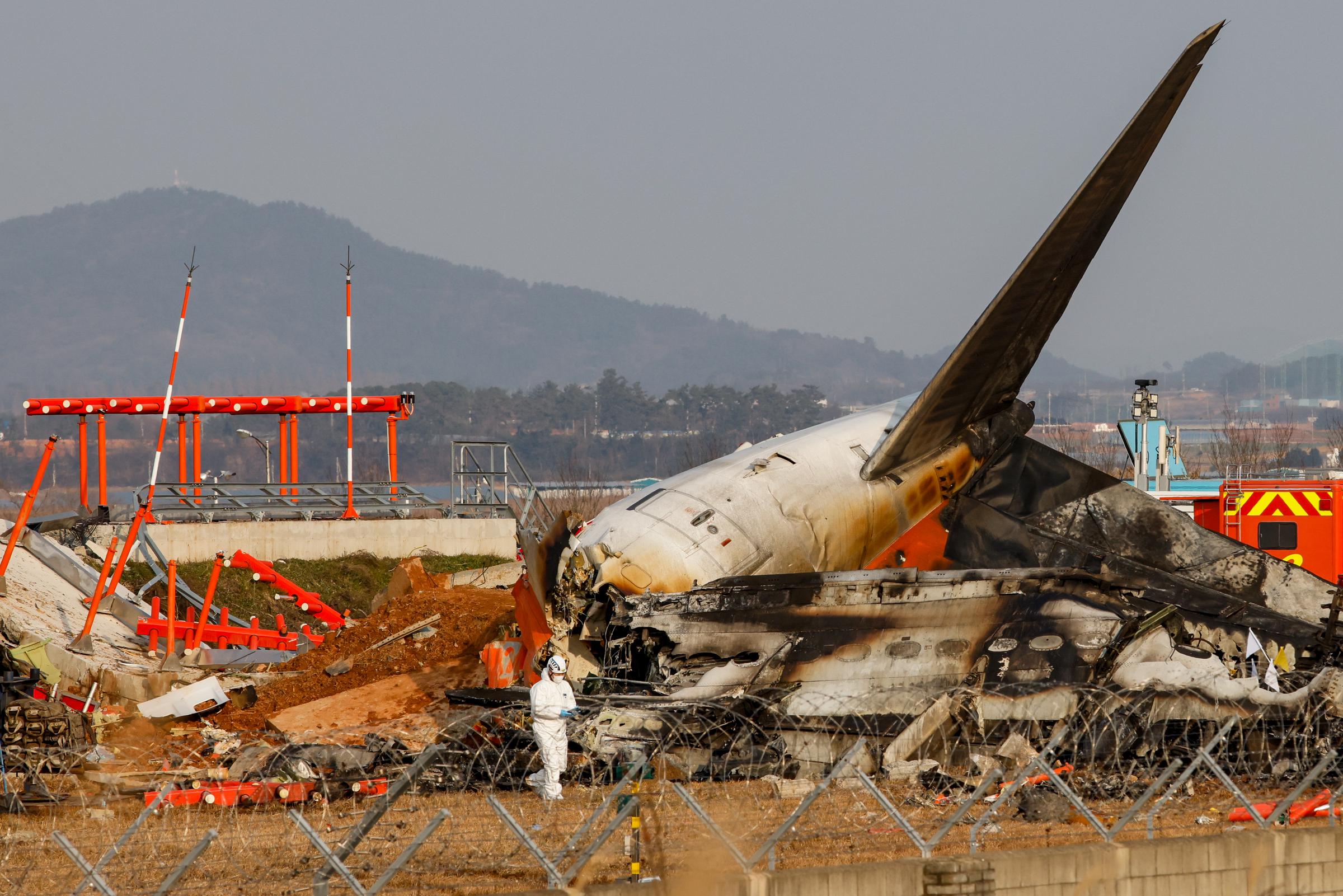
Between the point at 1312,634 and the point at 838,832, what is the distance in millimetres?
9485

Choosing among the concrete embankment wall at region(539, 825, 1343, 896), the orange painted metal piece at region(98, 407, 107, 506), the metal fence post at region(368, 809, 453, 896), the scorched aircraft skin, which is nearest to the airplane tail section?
the scorched aircraft skin

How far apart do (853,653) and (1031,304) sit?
6.62 meters

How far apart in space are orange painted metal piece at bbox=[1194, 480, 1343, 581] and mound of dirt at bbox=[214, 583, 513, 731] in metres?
12.9

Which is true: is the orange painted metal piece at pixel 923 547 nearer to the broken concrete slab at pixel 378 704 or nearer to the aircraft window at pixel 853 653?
the aircraft window at pixel 853 653

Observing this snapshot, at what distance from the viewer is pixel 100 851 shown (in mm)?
11578

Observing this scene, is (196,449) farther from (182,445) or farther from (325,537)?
(325,537)

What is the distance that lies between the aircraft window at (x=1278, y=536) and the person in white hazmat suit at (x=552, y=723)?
15.2m

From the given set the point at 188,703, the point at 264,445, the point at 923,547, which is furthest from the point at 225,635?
the point at 264,445

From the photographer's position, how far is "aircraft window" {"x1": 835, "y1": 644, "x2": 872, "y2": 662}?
1725 centimetres

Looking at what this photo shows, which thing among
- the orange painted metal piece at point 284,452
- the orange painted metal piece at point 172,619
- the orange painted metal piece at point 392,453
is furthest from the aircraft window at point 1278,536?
the orange painted metal piece at point 284,452

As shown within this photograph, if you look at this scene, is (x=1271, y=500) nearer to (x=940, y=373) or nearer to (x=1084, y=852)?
(x=940, y=373)

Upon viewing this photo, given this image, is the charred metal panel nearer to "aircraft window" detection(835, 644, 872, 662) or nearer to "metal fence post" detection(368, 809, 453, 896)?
"aircraft window" detection(835, 644, 872, 662)

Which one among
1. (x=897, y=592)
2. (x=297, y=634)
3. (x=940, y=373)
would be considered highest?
(x=940, y=373)

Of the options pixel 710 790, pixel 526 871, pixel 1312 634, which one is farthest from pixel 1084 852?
pixel 1312 634
